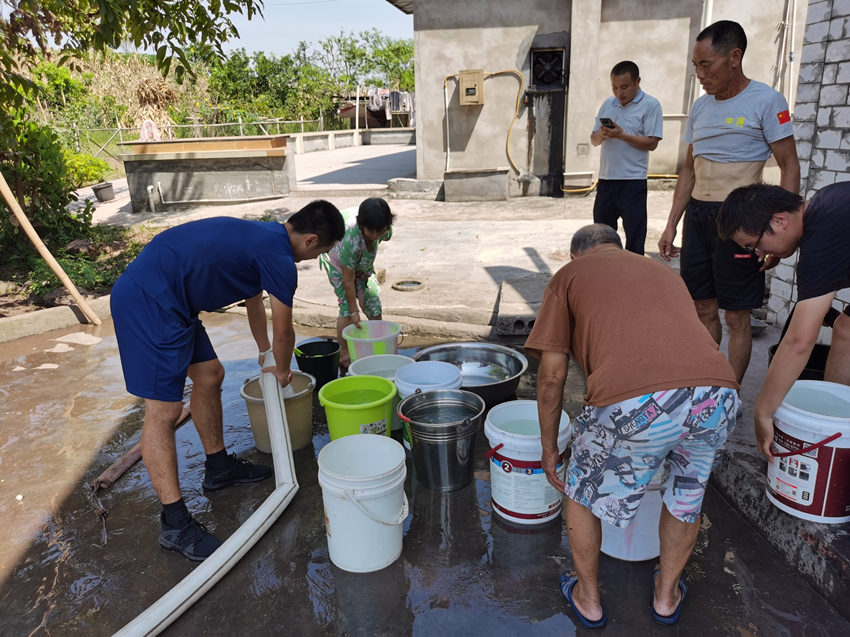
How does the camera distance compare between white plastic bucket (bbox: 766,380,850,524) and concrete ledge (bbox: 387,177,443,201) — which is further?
concrete ledge (bbox: 387,177,443,201)

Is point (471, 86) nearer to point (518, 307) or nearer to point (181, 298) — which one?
point (518, 307)

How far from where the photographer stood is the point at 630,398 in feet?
6.41

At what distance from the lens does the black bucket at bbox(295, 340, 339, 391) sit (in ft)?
14.2

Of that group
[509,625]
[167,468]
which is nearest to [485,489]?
[509,625]

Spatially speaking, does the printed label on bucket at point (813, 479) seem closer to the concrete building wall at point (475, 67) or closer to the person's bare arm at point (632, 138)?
the person's bare arm at point (632, 138)

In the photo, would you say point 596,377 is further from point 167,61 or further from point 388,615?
point 167,61

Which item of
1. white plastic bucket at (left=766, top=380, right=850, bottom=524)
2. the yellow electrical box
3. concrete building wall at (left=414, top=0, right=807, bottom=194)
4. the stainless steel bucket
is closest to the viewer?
white plastic bucket at (left=766, top=380, right=850, bottom=524)

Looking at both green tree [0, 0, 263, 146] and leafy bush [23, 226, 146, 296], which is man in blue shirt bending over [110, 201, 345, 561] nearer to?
green tree [0, 0, 263, 146]

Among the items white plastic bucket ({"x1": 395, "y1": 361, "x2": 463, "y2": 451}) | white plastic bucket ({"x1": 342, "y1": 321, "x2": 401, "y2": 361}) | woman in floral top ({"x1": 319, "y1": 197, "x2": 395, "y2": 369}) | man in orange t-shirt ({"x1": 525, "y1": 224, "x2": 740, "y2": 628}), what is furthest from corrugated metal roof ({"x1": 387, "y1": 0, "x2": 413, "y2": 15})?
man in orange t-shirt ({"x1": 525, "y1": 224, "x2": 740, "y2": 628})

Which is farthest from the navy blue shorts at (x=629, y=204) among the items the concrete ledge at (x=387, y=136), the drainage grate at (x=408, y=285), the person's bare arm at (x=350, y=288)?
the concrete ledge at (x=387, y=136)

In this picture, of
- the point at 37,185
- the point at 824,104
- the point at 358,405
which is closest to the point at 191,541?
the point at 358,405

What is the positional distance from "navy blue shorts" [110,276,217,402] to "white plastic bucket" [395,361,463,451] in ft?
4.20

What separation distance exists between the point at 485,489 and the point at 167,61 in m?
3.78

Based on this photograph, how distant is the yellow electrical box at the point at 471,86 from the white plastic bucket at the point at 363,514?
979 centimetres
